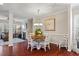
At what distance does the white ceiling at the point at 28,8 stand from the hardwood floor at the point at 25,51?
26.1 inches

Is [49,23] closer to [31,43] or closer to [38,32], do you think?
[38,32]

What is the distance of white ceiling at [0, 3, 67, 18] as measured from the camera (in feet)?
8.35

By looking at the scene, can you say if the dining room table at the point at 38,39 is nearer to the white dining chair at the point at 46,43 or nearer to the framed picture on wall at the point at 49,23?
the white dining chair at the point at 46,43

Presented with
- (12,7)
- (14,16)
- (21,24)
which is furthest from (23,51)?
(12,7)

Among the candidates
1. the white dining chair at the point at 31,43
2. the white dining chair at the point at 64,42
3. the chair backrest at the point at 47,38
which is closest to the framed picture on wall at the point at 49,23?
the chair backrest at the point at 47,38

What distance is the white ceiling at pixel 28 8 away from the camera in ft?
8.35

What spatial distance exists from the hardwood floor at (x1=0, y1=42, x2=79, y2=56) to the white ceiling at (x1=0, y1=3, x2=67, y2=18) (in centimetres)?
66

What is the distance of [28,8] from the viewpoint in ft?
8.65

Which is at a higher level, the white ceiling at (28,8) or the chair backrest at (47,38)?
the white ceiling at (28,8)

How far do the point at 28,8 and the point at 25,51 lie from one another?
3.06ft

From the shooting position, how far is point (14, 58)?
8.35 ft

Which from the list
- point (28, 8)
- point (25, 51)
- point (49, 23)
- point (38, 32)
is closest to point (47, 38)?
point (38, 32)

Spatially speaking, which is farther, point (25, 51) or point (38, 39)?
point (38, 39)

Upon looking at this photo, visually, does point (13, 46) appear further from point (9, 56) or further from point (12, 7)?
point (12, 7)
